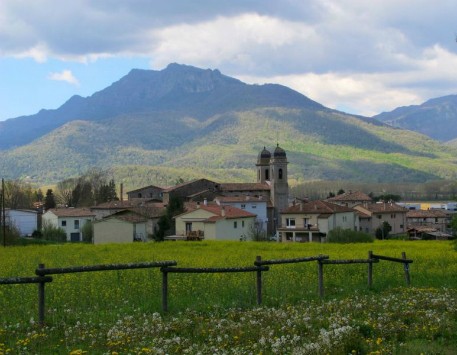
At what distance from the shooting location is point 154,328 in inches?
450

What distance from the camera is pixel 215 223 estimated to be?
7556 cm

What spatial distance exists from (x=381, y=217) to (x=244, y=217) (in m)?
29.1

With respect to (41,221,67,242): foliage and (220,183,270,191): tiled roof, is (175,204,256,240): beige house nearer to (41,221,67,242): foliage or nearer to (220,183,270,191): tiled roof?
(41,221,67,242): foliage

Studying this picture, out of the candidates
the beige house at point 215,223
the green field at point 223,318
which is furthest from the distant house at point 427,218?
the green field at point 223,318

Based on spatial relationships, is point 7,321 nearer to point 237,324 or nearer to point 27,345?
point 27,345

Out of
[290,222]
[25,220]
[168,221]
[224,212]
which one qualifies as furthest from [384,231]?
[25,220]

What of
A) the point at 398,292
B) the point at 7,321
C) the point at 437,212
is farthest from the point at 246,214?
the point at 7,321

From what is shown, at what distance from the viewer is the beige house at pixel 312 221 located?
84938 millimetres

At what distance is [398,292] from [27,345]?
10.9 meters

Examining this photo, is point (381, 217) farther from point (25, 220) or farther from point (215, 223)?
point (25, 220)

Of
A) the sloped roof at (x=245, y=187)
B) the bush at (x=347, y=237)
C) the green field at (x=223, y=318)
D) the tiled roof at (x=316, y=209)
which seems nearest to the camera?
the green field at (x=223, y=318)

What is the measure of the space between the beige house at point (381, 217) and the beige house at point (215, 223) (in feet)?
74.7

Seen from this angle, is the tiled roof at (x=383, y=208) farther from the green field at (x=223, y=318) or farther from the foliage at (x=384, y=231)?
the green field at (x=223, y=318)

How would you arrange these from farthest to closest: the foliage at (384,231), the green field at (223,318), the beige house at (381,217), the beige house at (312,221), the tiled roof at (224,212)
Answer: the beige house at (381,217)
the foliage at (384,231)
the beige house at (312,221)
the tiled roof at (224,212)
the green field at (223,318)
